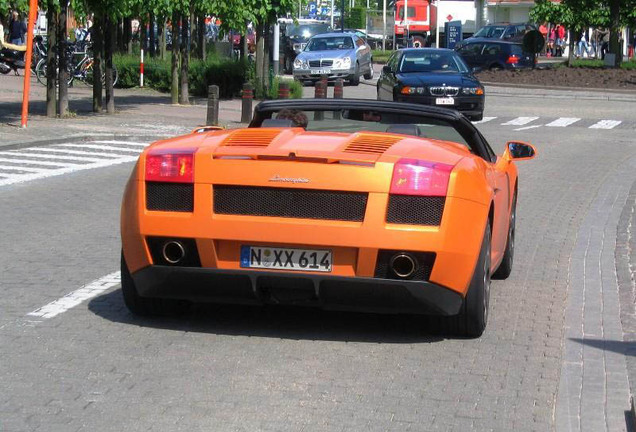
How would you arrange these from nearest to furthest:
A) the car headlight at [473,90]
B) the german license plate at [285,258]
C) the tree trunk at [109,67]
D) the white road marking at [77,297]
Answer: the german license plate at [285,258], the white road marking at [77,297], the tree trunk at [109,67], the car headlight at [473,90]

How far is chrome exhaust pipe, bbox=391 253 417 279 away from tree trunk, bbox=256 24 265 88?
26.7 meters

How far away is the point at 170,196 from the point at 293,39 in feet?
157

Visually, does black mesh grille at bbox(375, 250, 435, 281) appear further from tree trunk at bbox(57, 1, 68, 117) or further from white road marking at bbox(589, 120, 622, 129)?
white road marking at bbox(589, 120, 622, 129)

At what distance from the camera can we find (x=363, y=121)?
26.9 feet

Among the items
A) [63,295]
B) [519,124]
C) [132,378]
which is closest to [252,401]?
[132,378]

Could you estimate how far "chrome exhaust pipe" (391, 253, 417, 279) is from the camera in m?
6.71

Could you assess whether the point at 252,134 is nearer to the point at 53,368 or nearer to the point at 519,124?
the point at 53,368

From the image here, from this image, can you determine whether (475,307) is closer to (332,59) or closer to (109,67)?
(109,67)

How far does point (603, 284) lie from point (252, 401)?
424 centimetres

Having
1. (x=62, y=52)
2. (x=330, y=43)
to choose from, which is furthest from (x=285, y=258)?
(x=330, y=43)

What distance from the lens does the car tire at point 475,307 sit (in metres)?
7.11

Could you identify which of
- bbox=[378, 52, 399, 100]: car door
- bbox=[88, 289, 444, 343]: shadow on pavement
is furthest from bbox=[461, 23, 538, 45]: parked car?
bbox=[88, 289, 444, 343]: shadow on pavement

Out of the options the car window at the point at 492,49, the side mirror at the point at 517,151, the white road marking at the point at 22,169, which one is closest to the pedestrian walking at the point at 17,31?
the car window at the point at 492,49

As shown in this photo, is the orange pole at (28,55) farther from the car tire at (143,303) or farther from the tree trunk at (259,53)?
the car tire at (143,303)
